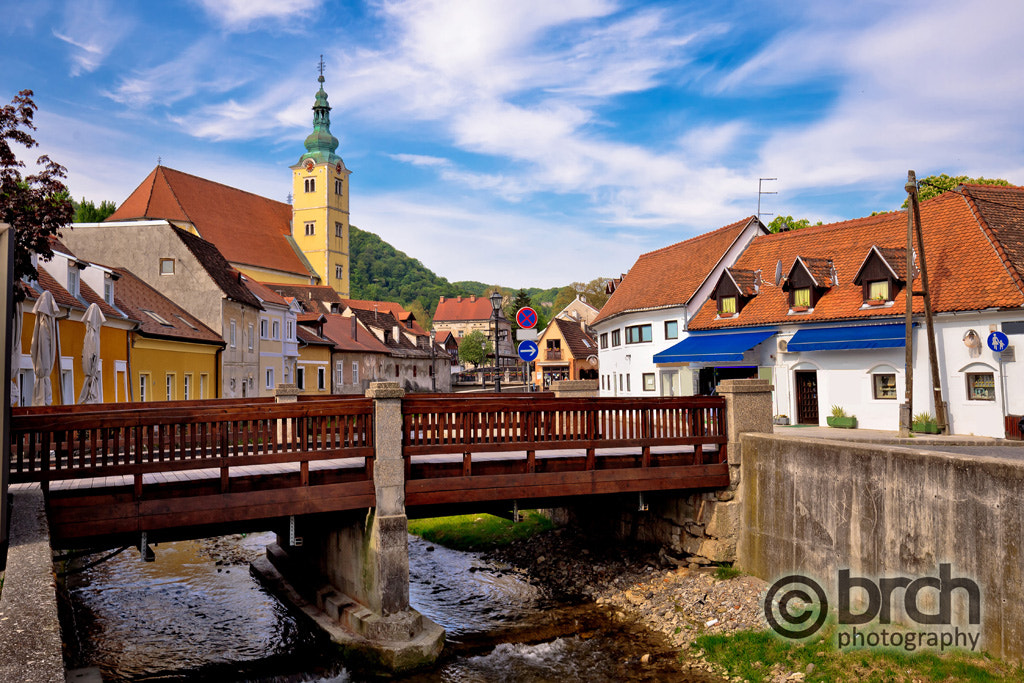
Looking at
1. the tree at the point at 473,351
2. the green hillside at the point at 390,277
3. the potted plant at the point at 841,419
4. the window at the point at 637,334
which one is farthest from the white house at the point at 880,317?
the green hillside at the point at 390,277

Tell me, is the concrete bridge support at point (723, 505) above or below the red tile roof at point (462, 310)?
below

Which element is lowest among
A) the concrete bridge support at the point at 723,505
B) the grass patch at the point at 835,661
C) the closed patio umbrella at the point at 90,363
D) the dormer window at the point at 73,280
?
the grass patch at the point at 835,661

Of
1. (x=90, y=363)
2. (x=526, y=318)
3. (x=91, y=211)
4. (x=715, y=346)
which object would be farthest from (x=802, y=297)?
(x=91, y=211)

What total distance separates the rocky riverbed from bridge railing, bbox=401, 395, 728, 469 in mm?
2347

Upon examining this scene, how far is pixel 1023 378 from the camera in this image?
21312mm

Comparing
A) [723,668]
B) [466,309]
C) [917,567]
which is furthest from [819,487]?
[466,309]

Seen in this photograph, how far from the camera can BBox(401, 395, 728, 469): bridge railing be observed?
11742 millimetres

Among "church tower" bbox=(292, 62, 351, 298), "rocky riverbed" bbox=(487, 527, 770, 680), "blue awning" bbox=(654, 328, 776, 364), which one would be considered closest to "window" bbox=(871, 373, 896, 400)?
"blue awning" bbox=(654, 328, 776, 364)

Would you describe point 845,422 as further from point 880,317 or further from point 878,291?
point 878,291

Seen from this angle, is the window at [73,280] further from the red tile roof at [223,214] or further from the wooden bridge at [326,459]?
the red tile roof at [223,214]

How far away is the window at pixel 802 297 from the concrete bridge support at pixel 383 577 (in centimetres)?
2175

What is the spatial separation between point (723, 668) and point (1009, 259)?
61.8ft

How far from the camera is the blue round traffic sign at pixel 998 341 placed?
2089 cm

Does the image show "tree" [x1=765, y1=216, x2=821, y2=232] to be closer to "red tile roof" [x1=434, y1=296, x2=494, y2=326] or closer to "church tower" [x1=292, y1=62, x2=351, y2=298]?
"church tower" [x1=292, y1=62, x2=351, y2=298]
